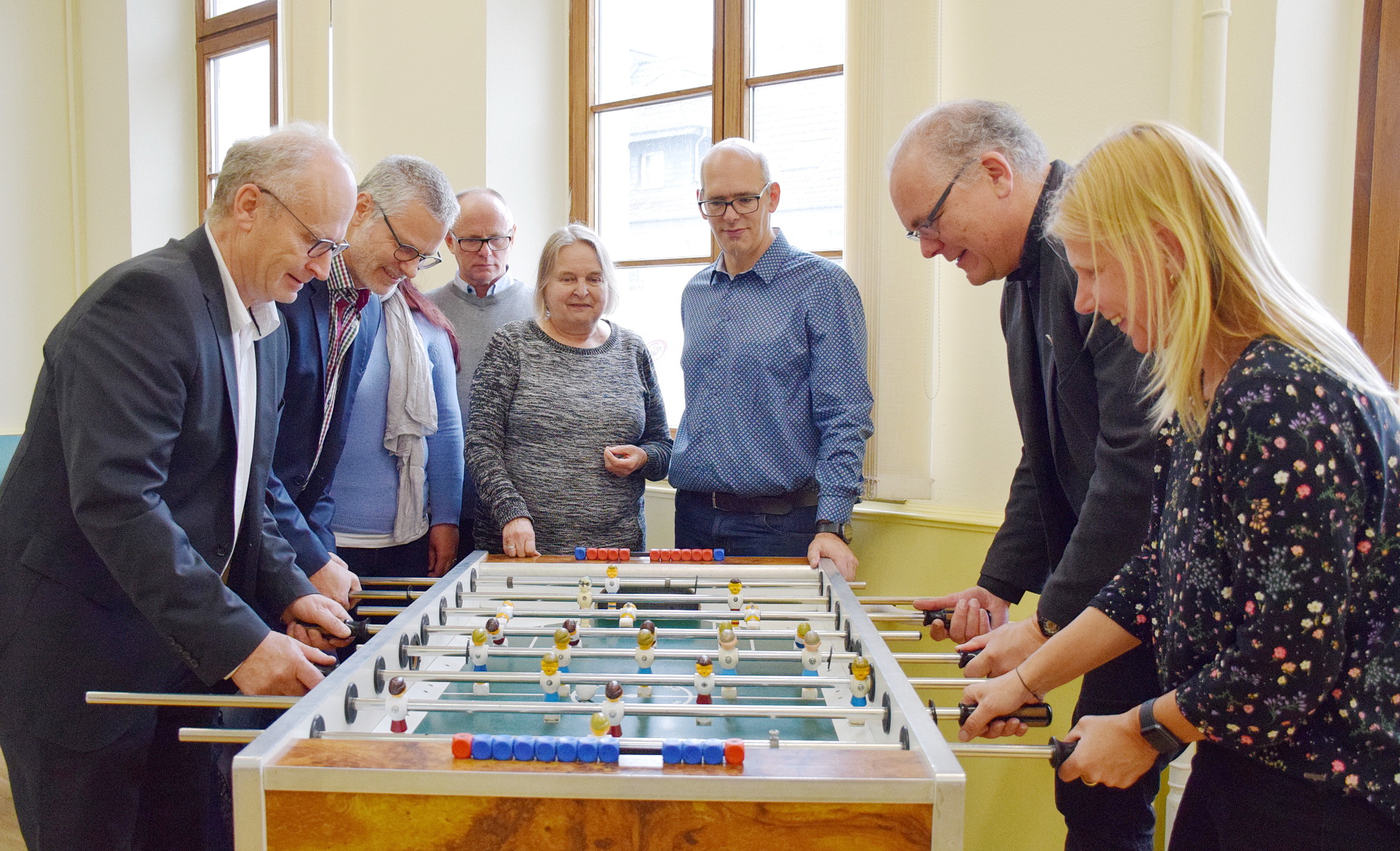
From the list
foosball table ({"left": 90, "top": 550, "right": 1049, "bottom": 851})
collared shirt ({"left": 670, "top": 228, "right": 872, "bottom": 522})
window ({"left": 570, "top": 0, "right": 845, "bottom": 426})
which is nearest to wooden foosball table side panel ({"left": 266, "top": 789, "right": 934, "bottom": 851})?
→ foosball table ({"left": 90, "top": 550, "right": 1049, "bottom": 851})

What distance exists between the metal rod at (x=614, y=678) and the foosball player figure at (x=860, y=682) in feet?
0.11

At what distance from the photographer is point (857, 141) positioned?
274 centimetres

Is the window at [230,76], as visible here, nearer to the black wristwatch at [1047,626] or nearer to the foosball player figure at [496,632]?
the foosball player figure at [496,632]

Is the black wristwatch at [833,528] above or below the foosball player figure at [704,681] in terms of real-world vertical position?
above

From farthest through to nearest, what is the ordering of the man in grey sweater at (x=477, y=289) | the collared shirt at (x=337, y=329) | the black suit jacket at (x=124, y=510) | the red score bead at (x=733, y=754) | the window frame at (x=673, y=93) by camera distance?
the window frame at (x=673, y=93)
the man in grey sweater at (x=477, y=289)
the collared shirt at (x=337, y=329)
the black suit jacket at (x=124, y=510)
the red score bead at (x=733, y=754)

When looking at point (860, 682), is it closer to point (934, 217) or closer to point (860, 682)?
point (860, 682)

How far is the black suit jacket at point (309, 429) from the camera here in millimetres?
1956

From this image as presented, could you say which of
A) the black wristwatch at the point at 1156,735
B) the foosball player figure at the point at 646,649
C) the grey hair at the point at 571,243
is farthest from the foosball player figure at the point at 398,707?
the grey hair at the point at 571,243

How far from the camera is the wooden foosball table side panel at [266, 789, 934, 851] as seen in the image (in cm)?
102

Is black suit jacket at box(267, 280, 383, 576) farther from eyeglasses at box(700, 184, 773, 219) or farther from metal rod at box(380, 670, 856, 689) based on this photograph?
eyeglasses at box(700, 184, 773, 219)

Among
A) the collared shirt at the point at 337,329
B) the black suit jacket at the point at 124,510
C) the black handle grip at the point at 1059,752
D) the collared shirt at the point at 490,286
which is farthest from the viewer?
the collared shirt at the point at 490,286

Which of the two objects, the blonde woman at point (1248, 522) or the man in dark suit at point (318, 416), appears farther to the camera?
the man in dark suit at point (318, 416)

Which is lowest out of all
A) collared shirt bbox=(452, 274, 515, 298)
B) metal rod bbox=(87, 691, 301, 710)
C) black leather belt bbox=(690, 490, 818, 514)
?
metal rod bbox=(87, 691, 301, 710)

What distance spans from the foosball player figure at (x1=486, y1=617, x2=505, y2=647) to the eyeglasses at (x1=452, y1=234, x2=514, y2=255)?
1496 millimetres
